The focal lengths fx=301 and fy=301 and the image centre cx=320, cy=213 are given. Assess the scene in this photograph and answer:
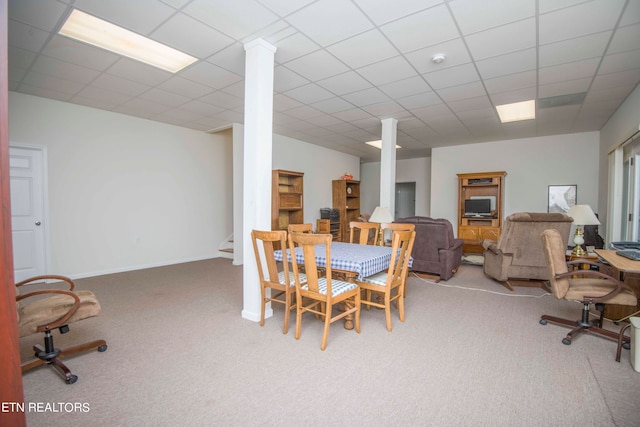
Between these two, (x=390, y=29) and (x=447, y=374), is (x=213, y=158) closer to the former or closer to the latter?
(x=390, y=29)

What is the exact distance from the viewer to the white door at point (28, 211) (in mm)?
4199

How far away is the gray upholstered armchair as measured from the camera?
397 centimetres

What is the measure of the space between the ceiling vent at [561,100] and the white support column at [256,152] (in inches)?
159

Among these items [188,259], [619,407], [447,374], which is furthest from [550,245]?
[188,259]

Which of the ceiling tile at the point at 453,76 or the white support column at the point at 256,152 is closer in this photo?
the white support column at the point at 256,152

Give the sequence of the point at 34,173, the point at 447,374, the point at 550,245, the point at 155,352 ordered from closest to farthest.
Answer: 1. the point at 447,374
2. the point at 155,352
3. the point at 550,245
4. the point at 34,173

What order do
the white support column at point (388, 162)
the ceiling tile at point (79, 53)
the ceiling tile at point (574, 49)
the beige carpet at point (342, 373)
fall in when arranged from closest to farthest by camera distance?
the beige carpet at point (342, 373) < the ceiling tile at point (574, 49) < the ceiling tile at point (79, 53) < the white support column at point (388, 162)

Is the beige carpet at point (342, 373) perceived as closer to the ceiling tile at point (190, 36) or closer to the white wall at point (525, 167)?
the ceiling tile at point (190, 36)

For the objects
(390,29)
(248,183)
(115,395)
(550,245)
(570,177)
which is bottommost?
(115,395)

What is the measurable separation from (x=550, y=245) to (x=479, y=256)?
4.17 meters

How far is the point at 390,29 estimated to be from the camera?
270 cm

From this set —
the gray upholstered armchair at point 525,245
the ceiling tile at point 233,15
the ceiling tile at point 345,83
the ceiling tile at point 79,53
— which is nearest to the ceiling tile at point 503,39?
the ceiling tile at point 345,83

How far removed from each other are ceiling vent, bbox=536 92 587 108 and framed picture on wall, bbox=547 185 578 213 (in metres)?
2.75

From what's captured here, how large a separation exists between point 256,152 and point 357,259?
142 cm
